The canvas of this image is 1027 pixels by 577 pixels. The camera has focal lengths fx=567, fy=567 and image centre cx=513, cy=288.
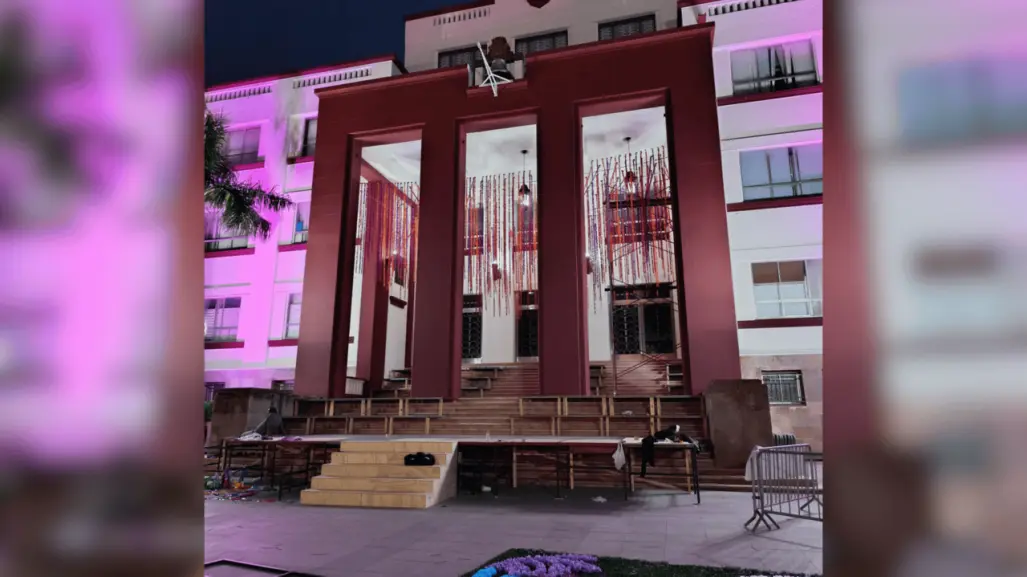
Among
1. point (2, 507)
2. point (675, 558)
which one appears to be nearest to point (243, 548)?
point (675, 558)

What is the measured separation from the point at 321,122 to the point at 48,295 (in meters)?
12.8

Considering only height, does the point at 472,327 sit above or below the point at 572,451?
above

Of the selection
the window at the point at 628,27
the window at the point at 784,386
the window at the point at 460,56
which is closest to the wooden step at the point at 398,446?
the window at the point at 784,386

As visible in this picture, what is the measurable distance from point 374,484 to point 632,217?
6.92 meters

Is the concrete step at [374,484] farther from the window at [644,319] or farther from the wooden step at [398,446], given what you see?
the window at [644,319]

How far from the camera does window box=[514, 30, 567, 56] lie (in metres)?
13.5

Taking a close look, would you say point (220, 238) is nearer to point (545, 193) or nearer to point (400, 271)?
point (400, 271)

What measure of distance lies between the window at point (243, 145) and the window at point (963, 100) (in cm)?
1615

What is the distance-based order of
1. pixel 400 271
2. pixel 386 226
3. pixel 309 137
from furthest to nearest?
pixel 400 271 < pixel 309 137 < pixel 386 226

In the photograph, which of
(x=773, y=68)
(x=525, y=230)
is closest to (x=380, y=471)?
(x=525, y=230)

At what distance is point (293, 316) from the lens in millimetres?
14008

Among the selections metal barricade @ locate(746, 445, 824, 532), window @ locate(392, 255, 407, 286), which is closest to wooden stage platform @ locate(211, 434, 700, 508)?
metal barricade @ locate(746, 445, 824, 532)

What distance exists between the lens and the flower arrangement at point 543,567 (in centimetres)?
330

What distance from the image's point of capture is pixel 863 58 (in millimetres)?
1138
